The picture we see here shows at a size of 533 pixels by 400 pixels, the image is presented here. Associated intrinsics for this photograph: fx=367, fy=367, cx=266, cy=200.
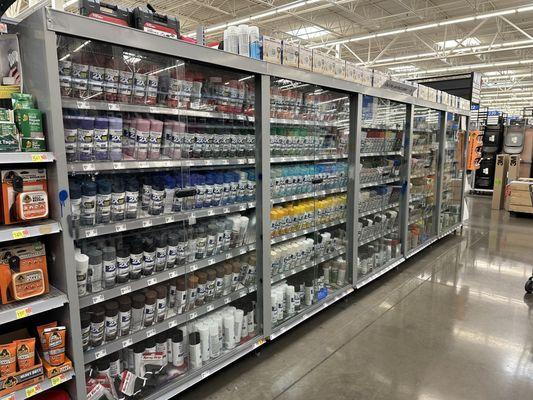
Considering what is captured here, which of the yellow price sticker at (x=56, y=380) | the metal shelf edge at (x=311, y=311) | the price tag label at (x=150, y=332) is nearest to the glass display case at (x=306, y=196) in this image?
the metal shelf edge at (x=311, y=311)

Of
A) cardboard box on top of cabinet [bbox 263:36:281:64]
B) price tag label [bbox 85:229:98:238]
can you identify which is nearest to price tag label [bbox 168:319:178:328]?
price tag label [bbox 85:229:98:238]

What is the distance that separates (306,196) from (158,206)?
159 cm

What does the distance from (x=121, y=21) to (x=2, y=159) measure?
98cm

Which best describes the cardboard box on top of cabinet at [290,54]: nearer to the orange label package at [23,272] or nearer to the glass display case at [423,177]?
the orange label package at [23,272]

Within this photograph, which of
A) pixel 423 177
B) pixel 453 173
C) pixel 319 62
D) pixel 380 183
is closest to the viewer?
pixel 319 62

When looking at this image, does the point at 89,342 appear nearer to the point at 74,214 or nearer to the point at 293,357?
the point at 74,214

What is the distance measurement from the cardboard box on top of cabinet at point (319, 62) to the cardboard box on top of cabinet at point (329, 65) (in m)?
0.03

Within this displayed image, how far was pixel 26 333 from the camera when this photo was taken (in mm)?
1965

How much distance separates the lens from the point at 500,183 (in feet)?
33.0

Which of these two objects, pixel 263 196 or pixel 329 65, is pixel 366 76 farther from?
pixel 263 196

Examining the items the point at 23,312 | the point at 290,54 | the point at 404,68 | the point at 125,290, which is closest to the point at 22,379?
the point at 23,312

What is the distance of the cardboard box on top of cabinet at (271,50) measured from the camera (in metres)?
2.73

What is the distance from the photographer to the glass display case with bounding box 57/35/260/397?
2045 millimetres

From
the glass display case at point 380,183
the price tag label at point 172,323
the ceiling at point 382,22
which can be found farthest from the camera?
the ceiling at point 382,22
